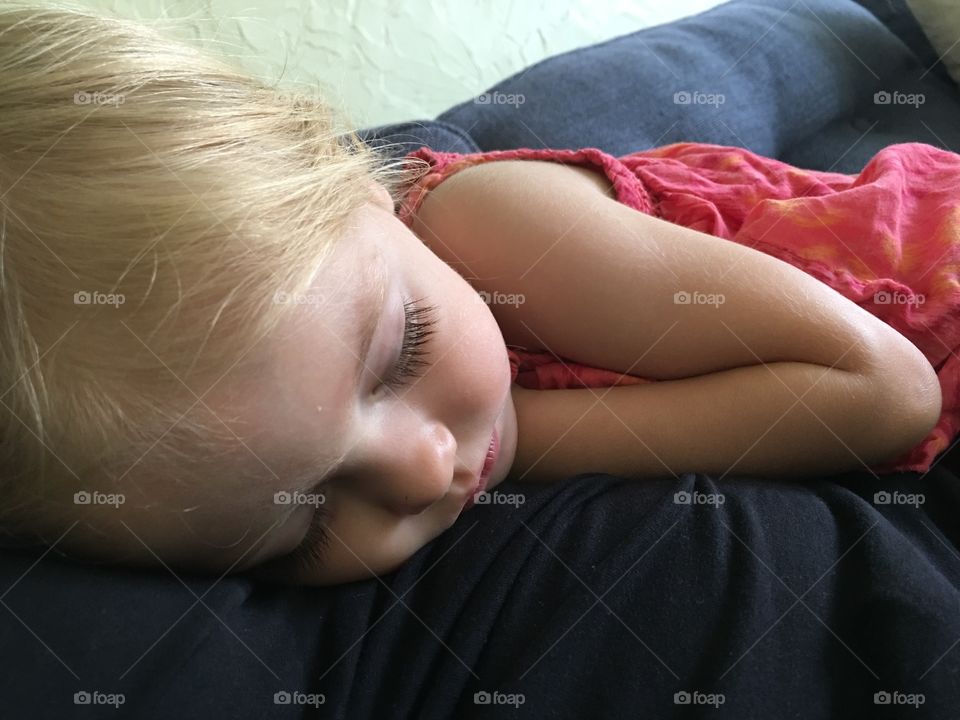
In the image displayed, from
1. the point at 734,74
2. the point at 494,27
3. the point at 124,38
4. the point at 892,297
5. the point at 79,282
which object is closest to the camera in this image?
the point at 79,282

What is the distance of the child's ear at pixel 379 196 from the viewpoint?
637 millimetres

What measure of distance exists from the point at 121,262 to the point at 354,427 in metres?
0.18

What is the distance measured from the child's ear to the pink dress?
0.11m

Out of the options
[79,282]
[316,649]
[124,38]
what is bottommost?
[316,649]

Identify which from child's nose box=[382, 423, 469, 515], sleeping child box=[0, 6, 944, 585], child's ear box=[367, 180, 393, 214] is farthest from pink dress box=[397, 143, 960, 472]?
child's nose box=[382, 423, 469, 515]

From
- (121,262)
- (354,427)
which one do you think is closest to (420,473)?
(354,427)

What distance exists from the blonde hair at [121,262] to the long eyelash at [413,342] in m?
0.09

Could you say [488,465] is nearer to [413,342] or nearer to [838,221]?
[413,342]

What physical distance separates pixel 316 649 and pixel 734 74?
0.98m

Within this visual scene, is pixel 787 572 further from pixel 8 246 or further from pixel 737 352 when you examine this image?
pixel 8 246

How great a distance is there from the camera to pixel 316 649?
57cm

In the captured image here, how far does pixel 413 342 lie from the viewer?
1.93 feet

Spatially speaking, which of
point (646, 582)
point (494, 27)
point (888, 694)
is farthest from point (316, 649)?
point (494, 27)

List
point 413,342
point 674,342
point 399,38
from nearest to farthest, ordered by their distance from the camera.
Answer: point 413,342 → point 674,342 → point 399,38
